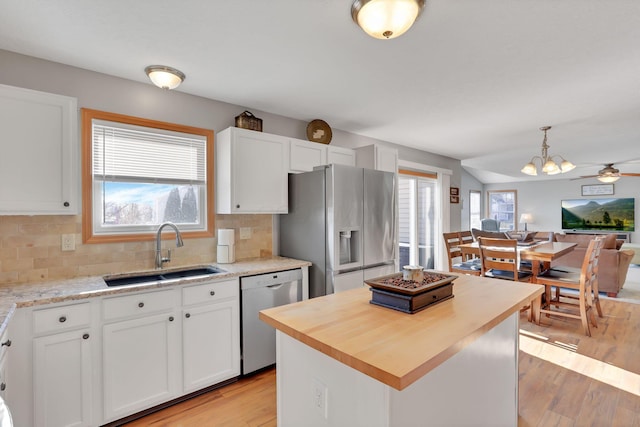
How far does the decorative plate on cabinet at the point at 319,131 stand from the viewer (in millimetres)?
3594

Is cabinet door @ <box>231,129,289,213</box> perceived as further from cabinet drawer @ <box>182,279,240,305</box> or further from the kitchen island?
the kitchen island

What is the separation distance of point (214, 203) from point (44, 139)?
1.27m

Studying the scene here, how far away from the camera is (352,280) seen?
3.00 meters

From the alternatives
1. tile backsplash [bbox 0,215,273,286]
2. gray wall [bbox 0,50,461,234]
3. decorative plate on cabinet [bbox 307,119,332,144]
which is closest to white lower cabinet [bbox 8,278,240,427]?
tile backsplash [bbox 0,215,273,286]

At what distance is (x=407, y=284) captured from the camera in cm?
150

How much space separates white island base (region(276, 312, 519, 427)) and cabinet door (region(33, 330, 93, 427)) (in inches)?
49.3

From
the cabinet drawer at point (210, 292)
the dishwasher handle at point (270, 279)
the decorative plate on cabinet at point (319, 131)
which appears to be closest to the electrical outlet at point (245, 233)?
the dishwasher handle at point (270, 279)

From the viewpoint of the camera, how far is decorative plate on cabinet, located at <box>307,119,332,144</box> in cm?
359

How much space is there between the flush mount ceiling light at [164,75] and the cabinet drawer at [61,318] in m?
1.55

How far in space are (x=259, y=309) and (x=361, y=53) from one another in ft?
6.66

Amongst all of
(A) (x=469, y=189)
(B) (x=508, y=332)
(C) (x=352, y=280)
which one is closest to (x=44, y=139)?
(C) (x=352, y=280)

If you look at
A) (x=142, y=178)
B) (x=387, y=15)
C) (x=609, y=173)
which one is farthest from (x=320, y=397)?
(x=609, y=173)

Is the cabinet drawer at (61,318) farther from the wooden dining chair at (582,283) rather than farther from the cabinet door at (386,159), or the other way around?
the wooden dining chair at (582,283)

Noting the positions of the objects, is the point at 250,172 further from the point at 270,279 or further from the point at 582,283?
the point at 582,283
